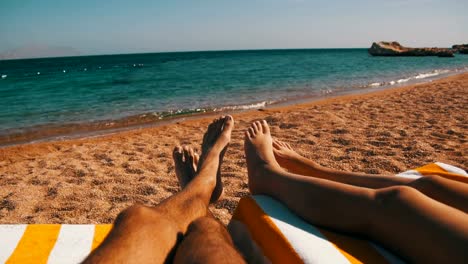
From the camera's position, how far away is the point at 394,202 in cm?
116

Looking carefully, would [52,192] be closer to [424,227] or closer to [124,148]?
[124,148]

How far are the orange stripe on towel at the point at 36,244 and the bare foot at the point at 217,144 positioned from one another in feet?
2.88

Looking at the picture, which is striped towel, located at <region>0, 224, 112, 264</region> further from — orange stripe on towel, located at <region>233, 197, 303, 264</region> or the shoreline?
the shoreline

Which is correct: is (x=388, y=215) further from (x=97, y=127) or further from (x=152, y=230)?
(x=97, y=127)

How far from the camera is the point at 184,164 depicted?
7.98 feet

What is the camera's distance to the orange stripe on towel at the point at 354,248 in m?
1.20

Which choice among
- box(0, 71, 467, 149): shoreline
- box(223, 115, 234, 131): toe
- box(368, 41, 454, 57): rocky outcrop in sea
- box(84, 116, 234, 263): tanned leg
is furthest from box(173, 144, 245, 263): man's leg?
box(368, 41, 454, 57): rocky outcrop in sea

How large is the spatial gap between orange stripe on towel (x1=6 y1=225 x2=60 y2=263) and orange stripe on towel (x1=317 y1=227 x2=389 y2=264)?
4.01 feet

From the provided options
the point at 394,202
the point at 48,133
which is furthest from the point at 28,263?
the point at 48,133

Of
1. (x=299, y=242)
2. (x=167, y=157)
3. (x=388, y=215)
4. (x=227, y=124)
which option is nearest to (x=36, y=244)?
(x=299, y=242)

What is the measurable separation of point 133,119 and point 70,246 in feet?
17.9

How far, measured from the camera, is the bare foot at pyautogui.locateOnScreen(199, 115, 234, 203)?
83.1 inches

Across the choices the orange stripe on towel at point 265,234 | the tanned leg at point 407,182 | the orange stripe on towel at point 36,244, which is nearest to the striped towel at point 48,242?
the orange stripe on towel at point 36,244

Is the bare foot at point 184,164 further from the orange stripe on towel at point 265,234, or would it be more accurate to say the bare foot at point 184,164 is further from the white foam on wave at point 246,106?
the white foam on wave at point 246,106
